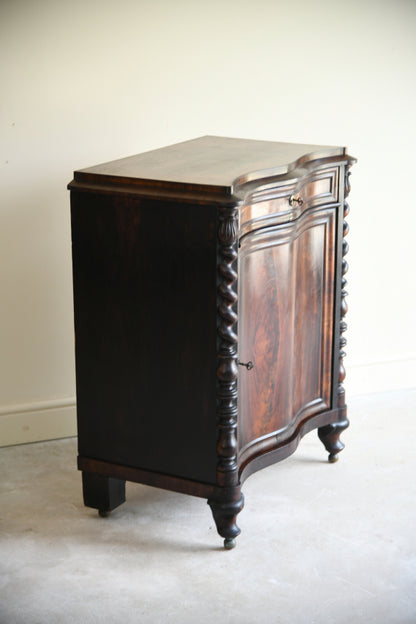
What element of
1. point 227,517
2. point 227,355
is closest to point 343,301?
point 227,355

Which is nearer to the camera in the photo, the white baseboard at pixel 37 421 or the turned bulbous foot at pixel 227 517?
the turned bulbous foot at pixel 227 517

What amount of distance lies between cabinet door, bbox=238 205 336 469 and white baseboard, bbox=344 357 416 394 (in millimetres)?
765

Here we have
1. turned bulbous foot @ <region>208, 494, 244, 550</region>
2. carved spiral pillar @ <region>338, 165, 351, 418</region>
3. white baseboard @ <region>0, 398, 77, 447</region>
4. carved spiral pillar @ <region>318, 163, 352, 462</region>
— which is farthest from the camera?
white baseboard @ <region>0, 398, 77, 447</region>

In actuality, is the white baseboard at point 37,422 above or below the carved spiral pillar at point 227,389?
below

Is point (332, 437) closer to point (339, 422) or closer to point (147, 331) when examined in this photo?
point (339, 422)

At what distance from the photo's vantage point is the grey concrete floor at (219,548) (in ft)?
7.82

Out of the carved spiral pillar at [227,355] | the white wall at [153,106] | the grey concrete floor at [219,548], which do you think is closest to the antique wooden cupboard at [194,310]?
the carved spiral pillar at [227,355]

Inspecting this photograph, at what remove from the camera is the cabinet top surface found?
8.17 ft

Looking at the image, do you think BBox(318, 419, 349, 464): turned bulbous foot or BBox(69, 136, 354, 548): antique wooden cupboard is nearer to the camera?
BBox(69, 136, 354, 548): antique wooden cupboard

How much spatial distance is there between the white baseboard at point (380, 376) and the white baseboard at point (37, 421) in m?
1.18

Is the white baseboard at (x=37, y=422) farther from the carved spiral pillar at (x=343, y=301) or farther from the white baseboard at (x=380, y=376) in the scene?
the white baseboard at (x=380, y=376)

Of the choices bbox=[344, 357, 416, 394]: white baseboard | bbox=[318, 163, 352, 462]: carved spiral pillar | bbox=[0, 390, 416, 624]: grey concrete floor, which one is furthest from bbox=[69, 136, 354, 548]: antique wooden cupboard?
bbox=[344, 357, 416, 394]: white baseboard

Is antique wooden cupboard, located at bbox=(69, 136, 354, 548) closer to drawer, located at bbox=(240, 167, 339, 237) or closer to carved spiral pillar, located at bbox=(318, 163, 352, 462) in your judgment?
drawer, located at bbox=(240, 167, 339, 237)

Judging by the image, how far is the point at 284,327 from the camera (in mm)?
2789
